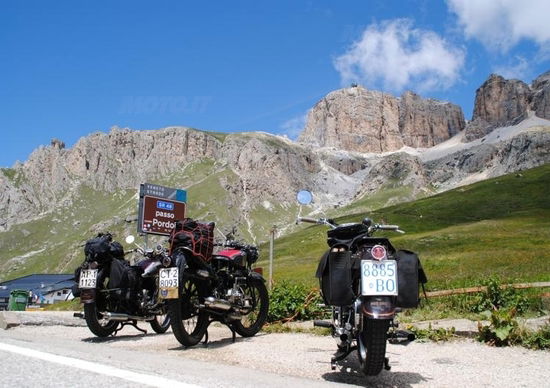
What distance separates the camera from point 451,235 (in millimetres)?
84438

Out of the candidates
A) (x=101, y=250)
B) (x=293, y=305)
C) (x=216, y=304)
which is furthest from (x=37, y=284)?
(x=216, y=304)

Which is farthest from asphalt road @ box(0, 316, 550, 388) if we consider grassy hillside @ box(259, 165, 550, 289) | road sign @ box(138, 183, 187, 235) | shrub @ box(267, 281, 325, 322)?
grassy hillside @ box(259, 165, 550, 289)

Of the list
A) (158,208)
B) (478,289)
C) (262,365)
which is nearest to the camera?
(262,365)

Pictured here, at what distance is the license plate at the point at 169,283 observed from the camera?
8867 mm

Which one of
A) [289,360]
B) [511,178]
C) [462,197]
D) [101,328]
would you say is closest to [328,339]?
[289,360]

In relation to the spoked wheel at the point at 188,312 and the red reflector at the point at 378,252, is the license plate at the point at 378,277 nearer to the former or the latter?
the red reflector at the point at 378,252

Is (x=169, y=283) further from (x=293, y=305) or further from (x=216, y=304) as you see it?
A: (x=293, y=305)

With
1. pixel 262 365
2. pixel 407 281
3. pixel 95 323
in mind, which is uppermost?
pixel 407 281

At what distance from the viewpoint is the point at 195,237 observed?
9.55 meters

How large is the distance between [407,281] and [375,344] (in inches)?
37.2

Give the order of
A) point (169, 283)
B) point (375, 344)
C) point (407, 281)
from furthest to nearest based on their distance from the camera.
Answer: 1. point (169, 283)
2. point (407, 281)
3. point (375, 344)

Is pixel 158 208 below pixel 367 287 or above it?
above

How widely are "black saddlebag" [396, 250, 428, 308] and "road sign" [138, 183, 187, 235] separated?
35.8 ft

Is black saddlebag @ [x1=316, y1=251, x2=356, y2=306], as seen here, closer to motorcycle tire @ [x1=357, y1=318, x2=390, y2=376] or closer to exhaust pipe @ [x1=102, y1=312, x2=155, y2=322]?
motorcycle tire @ [x1=357, y1=318, x2=390, y2=376]
